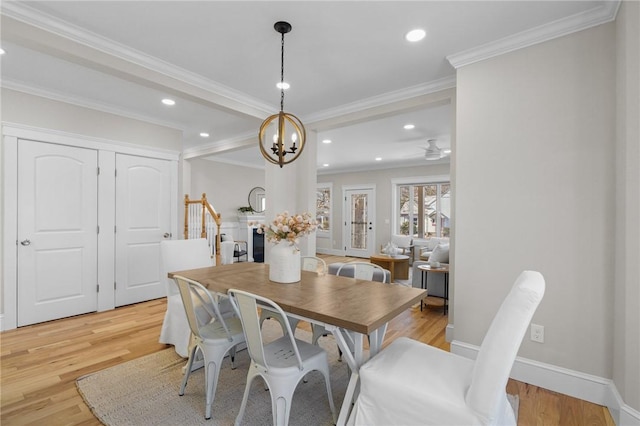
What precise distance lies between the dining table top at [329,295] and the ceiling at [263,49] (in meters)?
1.86

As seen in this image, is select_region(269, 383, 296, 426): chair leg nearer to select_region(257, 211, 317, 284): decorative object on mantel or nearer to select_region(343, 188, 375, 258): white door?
select_region(257, 211, 317, 284): decorative object on mantel

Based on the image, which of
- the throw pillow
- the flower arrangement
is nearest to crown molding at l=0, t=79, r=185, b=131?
the flower arrangement

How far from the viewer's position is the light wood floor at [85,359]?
75.4 inches

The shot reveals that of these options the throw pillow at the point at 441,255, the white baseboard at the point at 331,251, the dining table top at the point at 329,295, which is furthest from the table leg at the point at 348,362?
the white baseboard at the point at 331,251

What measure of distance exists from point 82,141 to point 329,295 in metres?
3.69

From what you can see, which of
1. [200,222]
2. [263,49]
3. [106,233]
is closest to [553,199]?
[263,49]

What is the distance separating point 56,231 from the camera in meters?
3.50

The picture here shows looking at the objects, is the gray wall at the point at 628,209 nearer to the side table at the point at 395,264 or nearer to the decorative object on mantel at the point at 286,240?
the decorative object on mantel at the point at 286,240

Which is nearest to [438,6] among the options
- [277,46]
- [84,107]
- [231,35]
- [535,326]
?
[277,46]

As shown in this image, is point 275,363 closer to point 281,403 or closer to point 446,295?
point 281,403

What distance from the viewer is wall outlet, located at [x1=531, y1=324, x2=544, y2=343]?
7.38ft

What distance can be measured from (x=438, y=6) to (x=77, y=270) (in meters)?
4.48

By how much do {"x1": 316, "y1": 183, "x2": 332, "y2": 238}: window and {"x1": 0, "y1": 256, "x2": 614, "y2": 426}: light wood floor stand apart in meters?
5.70

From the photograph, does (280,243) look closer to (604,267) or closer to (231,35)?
(231,35)
